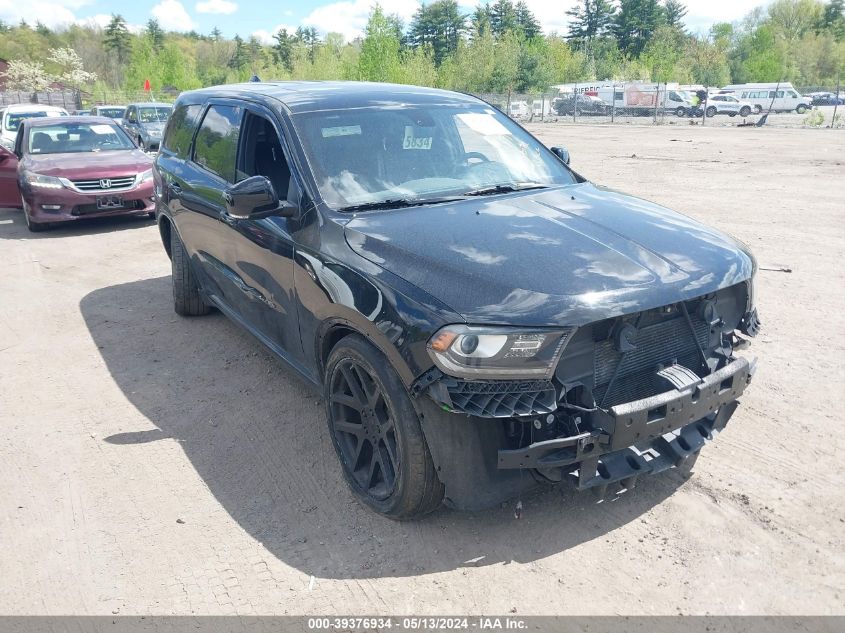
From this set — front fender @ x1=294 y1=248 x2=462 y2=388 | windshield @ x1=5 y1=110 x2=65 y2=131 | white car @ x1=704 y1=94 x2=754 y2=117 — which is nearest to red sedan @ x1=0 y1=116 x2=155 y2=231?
windshield @ x1=5 y1=110 x2=65 y2=131

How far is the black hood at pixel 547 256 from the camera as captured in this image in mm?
2824

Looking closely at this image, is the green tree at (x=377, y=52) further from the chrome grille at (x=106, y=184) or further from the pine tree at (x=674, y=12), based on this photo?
the pine tree at (x=674, y=12)

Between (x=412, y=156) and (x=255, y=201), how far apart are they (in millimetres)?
985

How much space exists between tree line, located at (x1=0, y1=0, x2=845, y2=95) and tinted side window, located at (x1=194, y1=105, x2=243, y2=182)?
39.9 metres

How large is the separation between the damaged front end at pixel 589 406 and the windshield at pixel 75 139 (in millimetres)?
10793

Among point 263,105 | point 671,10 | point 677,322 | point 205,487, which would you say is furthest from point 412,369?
point 671,10

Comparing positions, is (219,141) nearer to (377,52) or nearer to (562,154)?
(562,154)

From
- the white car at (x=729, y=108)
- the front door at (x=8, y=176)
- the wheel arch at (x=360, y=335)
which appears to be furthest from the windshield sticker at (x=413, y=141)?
the white car at (x=729, y=108)

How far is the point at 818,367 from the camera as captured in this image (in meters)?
4.91

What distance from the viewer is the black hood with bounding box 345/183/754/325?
282 cm

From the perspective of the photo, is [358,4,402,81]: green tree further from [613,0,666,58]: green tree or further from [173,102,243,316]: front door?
[613,0,666,58]: green tree

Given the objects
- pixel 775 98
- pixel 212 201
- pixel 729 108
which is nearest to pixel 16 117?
pixel 212 201
